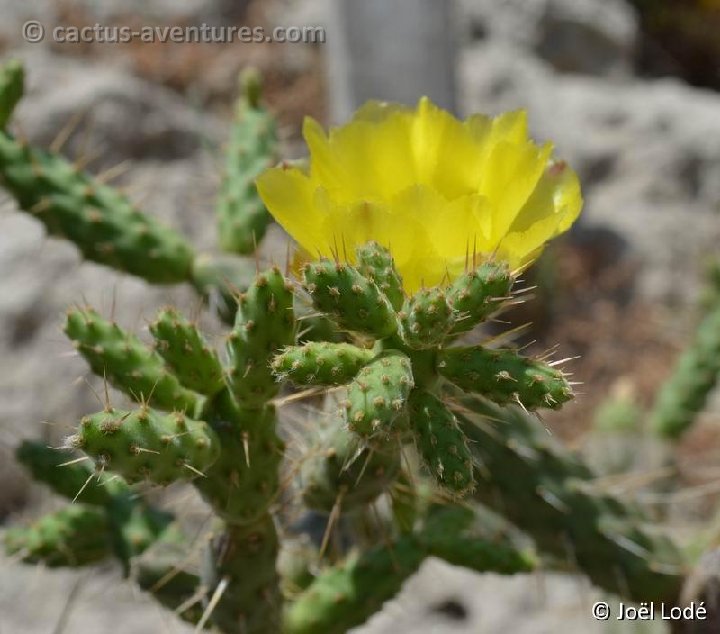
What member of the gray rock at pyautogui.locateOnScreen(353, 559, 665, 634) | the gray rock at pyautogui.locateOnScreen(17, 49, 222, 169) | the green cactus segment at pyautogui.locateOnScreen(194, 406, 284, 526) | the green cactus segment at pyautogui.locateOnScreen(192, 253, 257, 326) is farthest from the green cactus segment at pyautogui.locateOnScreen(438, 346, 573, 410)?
the gray rock at pyautogui.locateOnScreen(17, 49, 222, 169)

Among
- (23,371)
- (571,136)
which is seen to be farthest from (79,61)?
(571,136)

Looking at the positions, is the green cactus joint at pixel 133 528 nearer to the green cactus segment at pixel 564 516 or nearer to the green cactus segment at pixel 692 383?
the green cactus segment at pixel 564 516

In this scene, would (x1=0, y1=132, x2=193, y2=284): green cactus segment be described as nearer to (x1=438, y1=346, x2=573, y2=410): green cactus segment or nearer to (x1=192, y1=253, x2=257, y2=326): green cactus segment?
(x1=192, y1=253, x2=257, y2=326): green cactus segment

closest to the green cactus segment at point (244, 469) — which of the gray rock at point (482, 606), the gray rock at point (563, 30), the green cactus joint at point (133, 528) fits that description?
the green cactus joint at point (133, 528)

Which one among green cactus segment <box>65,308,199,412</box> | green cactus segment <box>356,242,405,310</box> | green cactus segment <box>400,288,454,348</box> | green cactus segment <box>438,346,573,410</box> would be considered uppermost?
green cactus segment <box>356,242,405,310</box>

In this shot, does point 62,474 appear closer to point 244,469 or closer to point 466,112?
point 244,469

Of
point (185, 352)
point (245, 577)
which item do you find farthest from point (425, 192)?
point (245, 577)

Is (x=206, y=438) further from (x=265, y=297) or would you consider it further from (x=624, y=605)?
(x=624, y=605)
